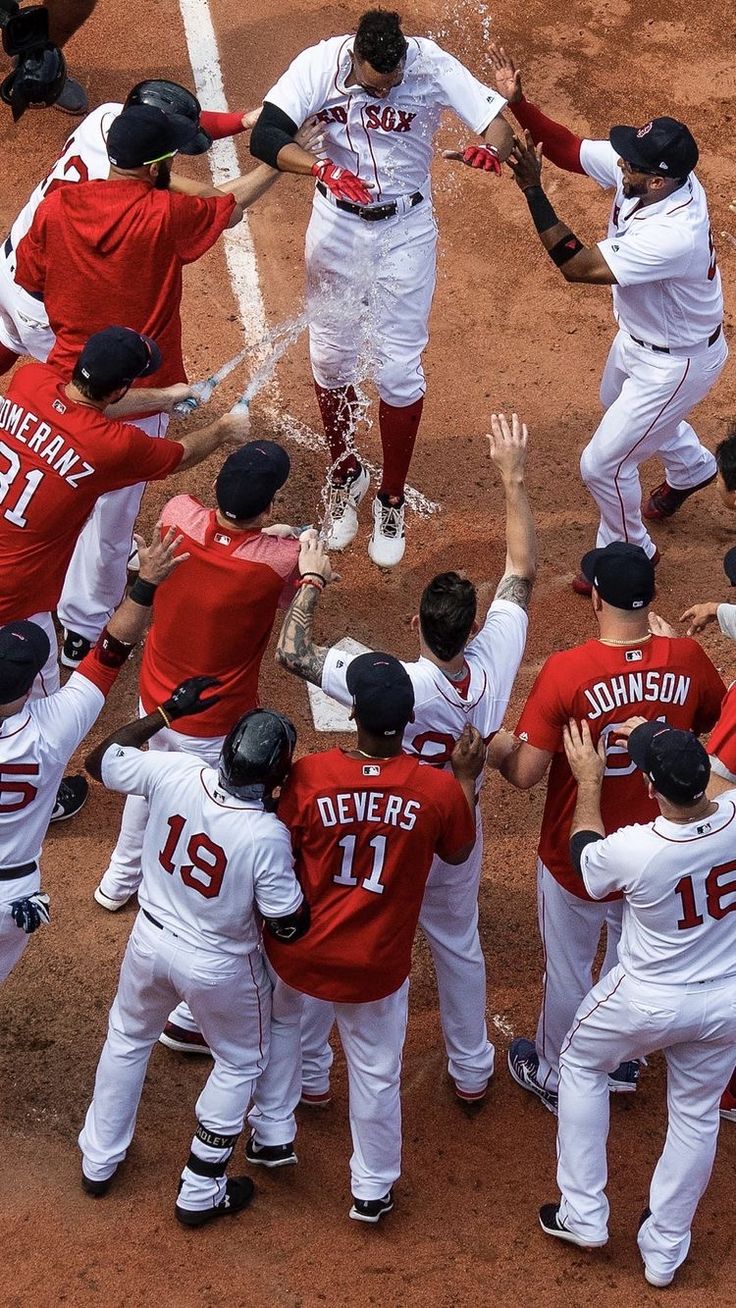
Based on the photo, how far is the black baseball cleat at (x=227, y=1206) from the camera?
17.5 ft

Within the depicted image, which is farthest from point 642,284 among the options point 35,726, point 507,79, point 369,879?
point 35,726

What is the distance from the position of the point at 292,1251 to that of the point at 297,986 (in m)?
1.01

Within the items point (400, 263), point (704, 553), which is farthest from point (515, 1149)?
point (400, 263)

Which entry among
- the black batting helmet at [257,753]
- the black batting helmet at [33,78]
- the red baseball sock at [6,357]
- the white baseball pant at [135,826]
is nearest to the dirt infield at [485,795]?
the white baseball pant at [135,826]

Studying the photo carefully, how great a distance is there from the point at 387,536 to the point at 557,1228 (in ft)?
12.2

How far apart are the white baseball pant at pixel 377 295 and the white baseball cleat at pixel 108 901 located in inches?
111

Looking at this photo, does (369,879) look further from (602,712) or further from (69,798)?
(69,798)

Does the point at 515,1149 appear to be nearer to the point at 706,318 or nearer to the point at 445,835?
the point at 445,835

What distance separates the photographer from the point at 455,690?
5.27 meters

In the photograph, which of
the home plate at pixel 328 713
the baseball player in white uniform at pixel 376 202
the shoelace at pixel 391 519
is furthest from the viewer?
the shoelace at pixel 391 519

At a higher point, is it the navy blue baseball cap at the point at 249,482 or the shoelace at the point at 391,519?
the navy blue baseball cap at the point at 249,482

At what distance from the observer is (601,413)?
344 inches

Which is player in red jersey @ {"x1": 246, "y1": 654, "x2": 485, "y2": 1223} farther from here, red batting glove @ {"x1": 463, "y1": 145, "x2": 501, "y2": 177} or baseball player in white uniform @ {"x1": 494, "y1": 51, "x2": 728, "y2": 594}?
red batting glove @ {"x1": 463, "y1": 145, "x2": 501, "y2": 177}

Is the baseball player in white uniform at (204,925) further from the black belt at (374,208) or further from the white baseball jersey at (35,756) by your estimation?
the black belt at (374,208)
